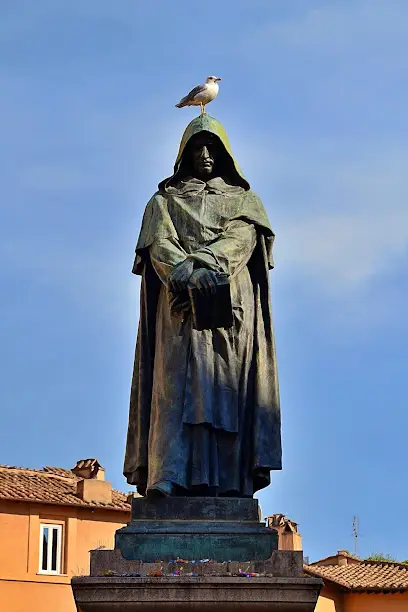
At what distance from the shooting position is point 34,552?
141ft

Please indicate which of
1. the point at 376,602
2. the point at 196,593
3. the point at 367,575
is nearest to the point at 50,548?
the point at 376,602

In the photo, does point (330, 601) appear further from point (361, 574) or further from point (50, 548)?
point (50, 548)

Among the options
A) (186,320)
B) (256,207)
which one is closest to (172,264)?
(186,320)

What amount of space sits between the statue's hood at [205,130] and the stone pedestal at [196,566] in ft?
8.55

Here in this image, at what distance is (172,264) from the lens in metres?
8.76

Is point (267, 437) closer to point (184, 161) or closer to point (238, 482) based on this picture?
point (238, 482)

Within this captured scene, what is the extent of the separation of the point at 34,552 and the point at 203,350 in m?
35.8

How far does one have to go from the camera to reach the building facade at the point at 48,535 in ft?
140

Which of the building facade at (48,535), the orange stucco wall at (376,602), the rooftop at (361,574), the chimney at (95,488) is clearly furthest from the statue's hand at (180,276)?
the orange stucco wall at (376,602)

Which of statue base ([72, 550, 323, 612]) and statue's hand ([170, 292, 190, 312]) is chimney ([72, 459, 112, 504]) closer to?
statue's hand ([170, 292, 190, 312])

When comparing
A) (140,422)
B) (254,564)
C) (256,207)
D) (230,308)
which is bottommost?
(254,564)

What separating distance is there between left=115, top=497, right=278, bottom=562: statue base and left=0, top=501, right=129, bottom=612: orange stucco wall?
34506 millimetres

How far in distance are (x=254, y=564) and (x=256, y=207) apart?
2.90 m

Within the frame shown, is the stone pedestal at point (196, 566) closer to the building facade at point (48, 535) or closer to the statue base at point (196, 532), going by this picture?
the statue base at point (196, 532)
